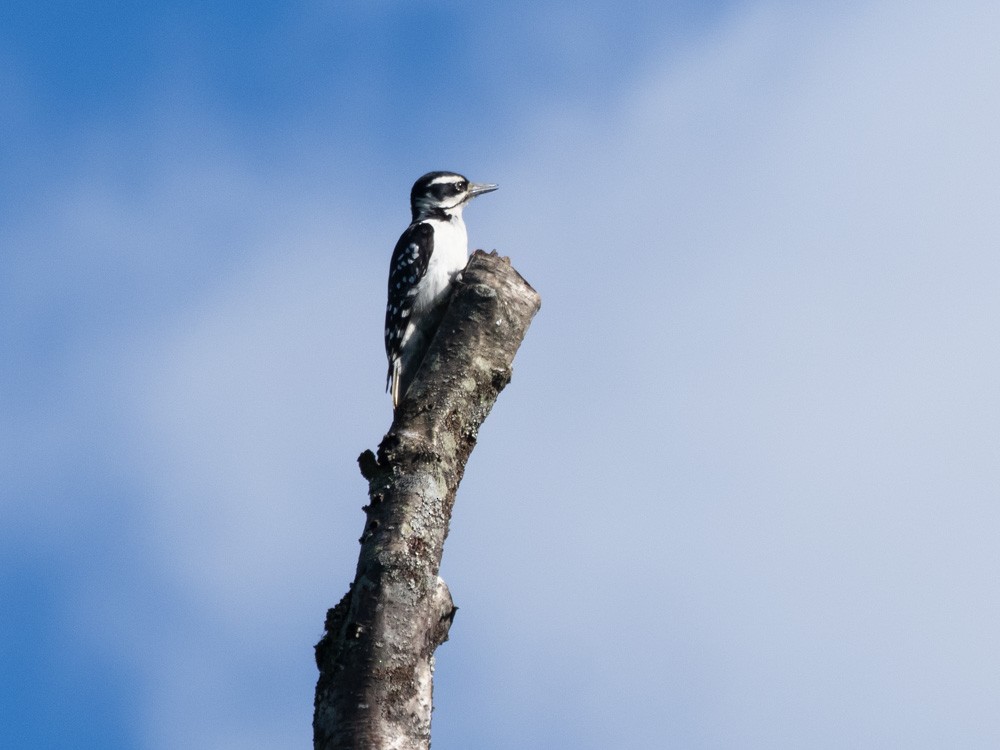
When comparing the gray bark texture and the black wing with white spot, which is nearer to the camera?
the gray bark texture

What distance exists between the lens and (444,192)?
35.7 ft

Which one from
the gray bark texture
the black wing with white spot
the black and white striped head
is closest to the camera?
the gray bark texture

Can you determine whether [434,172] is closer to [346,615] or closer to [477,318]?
[477,318]

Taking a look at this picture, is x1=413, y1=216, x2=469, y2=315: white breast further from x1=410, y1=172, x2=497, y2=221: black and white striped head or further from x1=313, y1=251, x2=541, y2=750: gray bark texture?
x1=313, y1=251, x2=541, y2=750: gray bark texture

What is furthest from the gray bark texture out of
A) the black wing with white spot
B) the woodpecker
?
the black wing with white spot

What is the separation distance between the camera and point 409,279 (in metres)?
9.47

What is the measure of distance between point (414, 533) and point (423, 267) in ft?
15.9

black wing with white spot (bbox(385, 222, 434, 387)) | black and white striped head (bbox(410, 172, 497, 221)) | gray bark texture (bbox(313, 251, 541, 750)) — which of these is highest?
black and white striped head (bbox(410, 172, 497, 221))

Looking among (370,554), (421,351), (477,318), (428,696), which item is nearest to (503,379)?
(477,318)

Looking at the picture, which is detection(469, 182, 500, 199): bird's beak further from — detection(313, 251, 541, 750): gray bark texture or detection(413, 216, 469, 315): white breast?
detection(313, 251, 541, 750): gray bark texture

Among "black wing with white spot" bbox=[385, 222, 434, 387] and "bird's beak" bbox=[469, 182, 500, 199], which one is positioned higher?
"bird's beak" bbox=[469, 182, 500, 199]

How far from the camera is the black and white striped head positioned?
1085 cm

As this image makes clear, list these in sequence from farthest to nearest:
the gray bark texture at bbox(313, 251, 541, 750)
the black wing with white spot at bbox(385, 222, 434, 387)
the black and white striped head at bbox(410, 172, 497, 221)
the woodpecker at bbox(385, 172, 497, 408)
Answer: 1. the black and white striped head at bbox(410, 172, 497, 221)
2. the black wing with white spot at bbox(385, 222, 434, 387)
3. the woodpecker at bbox(385, 172, 497, 408)
4. the gray bark texture at bbox(313, 251, 541, 750)

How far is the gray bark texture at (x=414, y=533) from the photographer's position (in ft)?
14.5
